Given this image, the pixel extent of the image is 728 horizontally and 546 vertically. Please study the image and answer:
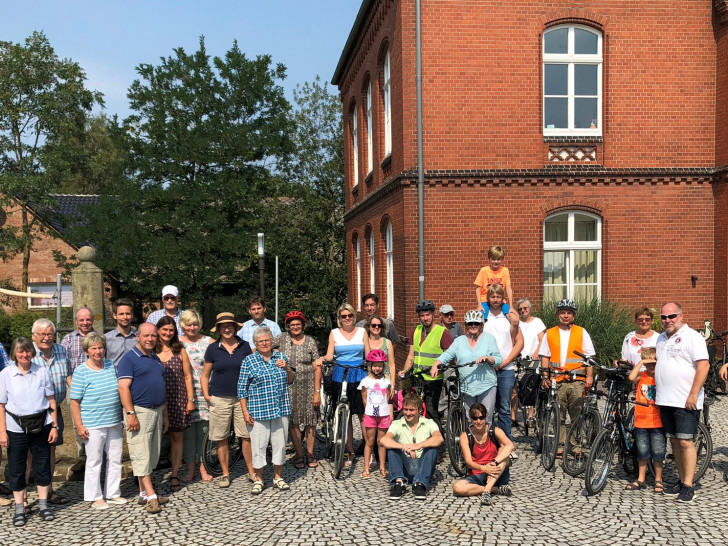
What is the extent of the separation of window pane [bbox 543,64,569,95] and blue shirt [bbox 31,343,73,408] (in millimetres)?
10667

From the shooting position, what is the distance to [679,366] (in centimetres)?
610

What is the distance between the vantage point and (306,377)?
23.9 feet

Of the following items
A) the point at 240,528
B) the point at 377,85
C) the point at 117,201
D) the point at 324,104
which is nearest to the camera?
the point at 240,528

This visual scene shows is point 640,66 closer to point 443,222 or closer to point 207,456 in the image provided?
point 443,222

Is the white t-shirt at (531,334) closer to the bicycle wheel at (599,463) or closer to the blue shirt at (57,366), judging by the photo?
the bicycle wheel at (599,463)

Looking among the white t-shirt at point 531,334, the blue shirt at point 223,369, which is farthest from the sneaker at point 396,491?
the white t-shirt at point 531,334

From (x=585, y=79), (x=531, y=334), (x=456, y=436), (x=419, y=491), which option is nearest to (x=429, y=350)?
(x=456, y=436)

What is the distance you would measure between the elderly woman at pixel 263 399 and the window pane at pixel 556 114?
30.1 ft

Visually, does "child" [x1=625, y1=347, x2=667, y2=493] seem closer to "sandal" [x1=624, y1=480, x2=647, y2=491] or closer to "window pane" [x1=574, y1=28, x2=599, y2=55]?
"sandal" [x1=624, y1=480, x2=647, y2=491]

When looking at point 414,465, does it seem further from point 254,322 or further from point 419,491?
point 254,322

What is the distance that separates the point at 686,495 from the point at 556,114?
9.24 metres

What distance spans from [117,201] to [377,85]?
27.9 ft

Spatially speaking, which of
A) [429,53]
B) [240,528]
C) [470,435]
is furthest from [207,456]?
[429,53]

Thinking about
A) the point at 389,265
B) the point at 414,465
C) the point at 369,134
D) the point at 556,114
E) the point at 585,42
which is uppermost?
the point at 585,42
